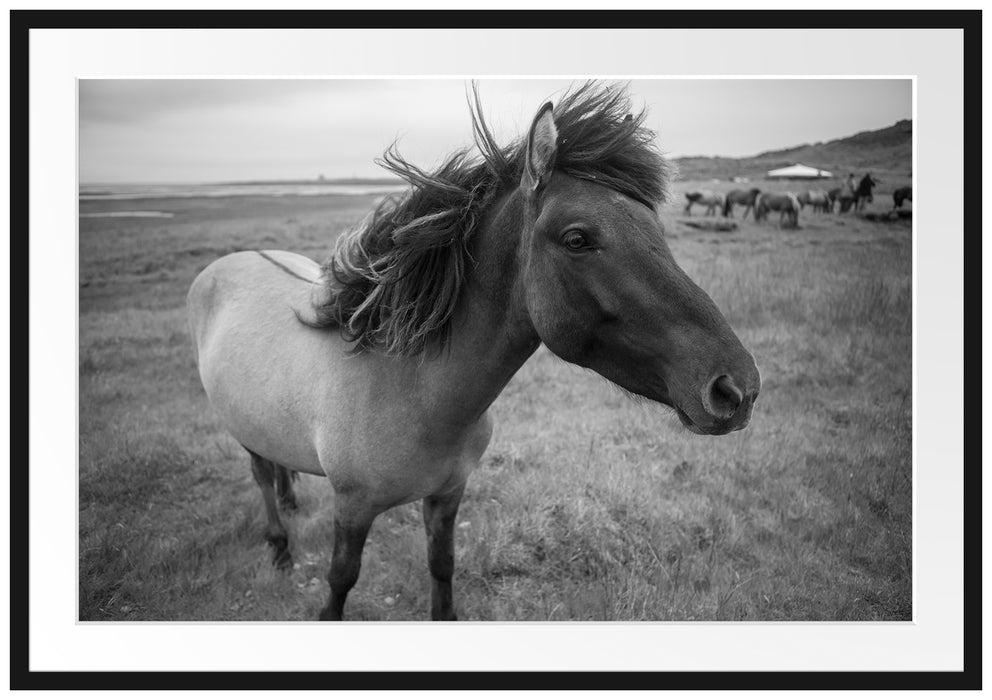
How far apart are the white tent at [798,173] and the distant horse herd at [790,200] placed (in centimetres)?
11

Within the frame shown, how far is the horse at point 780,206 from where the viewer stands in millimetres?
3424

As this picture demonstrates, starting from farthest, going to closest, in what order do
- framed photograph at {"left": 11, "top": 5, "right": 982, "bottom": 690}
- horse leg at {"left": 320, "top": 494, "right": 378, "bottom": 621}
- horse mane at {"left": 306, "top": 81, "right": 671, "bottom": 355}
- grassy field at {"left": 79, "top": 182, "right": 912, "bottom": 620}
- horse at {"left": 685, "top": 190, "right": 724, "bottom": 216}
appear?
horse at {"left": 685, "top": 190, "right": 724, "bottom": 216} < grassy field at {"left": 79, "top": 182, "right": 912, "bottom": 620} < horse leg at {"left": 320, "top": 494, "right": 378, "bottom": 621} < framed photograph at {"left": 11, "top": 5, "right": 982, "bottom": 690} < horse mane at {"left": 306, "top": 81, "right": 671, "bottom": 355}

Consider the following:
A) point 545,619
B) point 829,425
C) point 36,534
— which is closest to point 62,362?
point 36,534

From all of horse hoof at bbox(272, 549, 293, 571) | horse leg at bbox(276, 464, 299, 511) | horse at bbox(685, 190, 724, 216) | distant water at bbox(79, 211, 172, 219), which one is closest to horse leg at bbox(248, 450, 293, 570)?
horse hoof at bbox(272, 549, 293, 571)

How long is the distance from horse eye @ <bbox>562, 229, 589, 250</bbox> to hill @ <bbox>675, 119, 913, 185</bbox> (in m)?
1.10

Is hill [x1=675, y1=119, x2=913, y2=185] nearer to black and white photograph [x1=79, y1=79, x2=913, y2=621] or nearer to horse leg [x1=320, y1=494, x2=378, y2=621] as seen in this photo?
black and white photograph [x1=79, y1=79, x2=913, y2=621]

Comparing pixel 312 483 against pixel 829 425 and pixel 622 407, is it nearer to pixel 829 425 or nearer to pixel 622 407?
pixel 622 407

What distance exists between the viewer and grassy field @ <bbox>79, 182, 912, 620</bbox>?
2754mm

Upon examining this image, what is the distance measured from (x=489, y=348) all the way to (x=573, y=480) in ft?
6.20

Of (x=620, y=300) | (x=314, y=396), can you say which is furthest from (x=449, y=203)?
→ (x=314, y=396)

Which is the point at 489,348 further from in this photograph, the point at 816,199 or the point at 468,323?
the point at 816,199

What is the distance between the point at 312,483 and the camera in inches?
146

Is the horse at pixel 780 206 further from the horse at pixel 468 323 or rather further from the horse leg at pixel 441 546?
the horse leg at pixel 441 546
